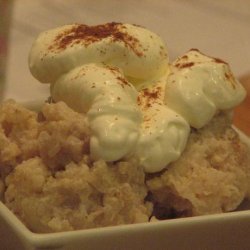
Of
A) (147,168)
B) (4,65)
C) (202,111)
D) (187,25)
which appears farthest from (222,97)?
(187,25)

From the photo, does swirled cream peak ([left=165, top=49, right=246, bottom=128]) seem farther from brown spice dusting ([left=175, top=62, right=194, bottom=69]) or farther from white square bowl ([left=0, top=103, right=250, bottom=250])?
white square bowl ([left=0, top=103, right=250, bottom=250])

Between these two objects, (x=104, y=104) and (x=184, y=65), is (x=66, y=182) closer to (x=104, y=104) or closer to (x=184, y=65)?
(x=104, y=104)

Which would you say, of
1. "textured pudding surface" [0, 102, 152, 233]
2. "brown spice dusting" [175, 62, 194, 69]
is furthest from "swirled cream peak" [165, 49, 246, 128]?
"textured pudding surface" [0, 102, 152, 233]

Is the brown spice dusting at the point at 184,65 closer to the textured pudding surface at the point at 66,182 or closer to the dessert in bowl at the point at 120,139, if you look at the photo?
the dessert in bowl at the point at 120,139

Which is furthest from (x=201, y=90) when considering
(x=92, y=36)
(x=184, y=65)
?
(x=92, y=36)

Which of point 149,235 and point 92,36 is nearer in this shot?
point 149,235

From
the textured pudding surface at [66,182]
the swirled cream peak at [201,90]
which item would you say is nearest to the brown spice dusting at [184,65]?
the swirled cream peak at [201,90]
